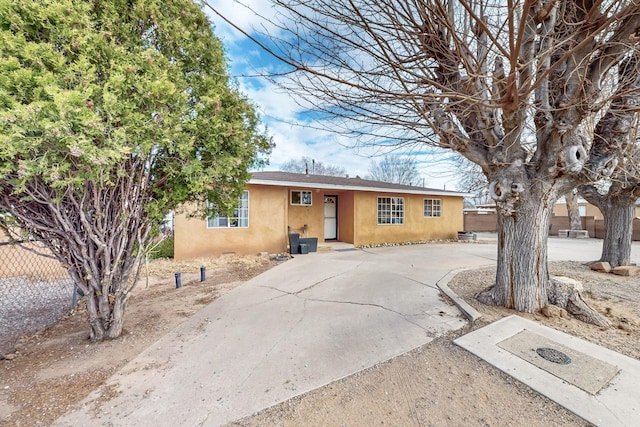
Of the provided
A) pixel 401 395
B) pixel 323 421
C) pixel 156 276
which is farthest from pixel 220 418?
pixel 156 276

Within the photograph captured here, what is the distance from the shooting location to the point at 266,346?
2.93 m

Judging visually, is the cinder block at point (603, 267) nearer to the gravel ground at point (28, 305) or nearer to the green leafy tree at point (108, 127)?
the green leafy tree at point (108, 127)

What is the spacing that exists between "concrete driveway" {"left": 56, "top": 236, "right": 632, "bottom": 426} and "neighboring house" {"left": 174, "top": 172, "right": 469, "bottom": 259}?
11.4 feet

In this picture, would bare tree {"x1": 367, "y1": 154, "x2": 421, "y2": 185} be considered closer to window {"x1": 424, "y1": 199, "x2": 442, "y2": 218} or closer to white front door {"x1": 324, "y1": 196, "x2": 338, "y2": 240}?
window {"x1": 424, "y1": 199, "x2": 442, "y2": 218}

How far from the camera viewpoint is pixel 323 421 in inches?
73.1

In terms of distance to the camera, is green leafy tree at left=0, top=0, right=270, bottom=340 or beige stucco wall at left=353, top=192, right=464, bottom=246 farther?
beige stucco wall at left=353, top=192, right=464, bottom=246

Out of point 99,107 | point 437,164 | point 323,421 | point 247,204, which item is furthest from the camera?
point 247,204

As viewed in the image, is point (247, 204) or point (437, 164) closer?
point (437, 164)

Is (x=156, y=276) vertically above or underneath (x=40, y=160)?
underneath

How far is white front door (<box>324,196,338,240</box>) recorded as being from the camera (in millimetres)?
11254

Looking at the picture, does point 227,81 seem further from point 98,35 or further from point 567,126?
point 567,126

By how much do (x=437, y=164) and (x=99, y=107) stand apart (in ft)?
15.4

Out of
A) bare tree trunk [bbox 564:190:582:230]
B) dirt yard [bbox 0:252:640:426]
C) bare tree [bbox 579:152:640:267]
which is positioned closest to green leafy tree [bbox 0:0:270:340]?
dirt yard [bbox 0:252:640:426]

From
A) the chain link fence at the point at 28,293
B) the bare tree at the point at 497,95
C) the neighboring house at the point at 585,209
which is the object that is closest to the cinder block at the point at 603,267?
the bare tree at the point at 497,95
